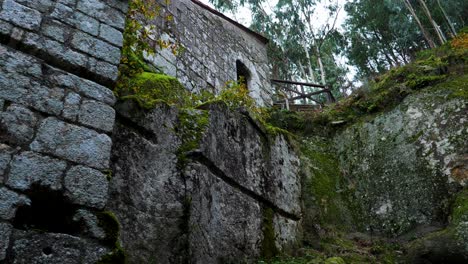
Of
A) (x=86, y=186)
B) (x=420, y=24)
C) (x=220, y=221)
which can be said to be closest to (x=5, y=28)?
(x=86, y=186)

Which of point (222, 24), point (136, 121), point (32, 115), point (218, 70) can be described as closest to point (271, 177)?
point (136, 121)

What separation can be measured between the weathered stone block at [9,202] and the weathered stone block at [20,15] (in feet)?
4.29

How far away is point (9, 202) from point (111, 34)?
5.54 ft

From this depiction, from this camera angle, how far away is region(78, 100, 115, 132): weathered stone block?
312 cm

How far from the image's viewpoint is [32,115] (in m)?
2.88

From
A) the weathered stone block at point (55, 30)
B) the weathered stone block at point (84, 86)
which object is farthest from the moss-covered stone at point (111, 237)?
the weathered stone block at point (55, 30)

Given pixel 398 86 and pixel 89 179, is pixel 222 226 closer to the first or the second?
pixel 89 179

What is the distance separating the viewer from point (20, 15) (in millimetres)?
3166

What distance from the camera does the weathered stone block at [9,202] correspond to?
2.50 metres

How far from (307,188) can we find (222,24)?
4754mm

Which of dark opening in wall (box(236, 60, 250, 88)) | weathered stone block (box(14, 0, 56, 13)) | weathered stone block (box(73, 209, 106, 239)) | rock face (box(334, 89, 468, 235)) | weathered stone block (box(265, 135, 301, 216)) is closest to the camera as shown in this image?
weathered stone block (box(73, 209, 106, 239))

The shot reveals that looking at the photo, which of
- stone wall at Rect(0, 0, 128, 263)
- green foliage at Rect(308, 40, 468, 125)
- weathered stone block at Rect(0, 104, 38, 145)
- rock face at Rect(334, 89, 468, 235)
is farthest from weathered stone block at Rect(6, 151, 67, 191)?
green foliage at Rect(308, 40, 468, 125)

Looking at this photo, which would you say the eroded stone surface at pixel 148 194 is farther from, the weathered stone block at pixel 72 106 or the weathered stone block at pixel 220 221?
the weathered stone block at pixel 72 106

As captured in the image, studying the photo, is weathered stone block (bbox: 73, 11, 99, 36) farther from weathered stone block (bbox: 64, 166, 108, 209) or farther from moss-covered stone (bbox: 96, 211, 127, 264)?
moss-covered stone (bbox: 96, 211, 127, 264)
